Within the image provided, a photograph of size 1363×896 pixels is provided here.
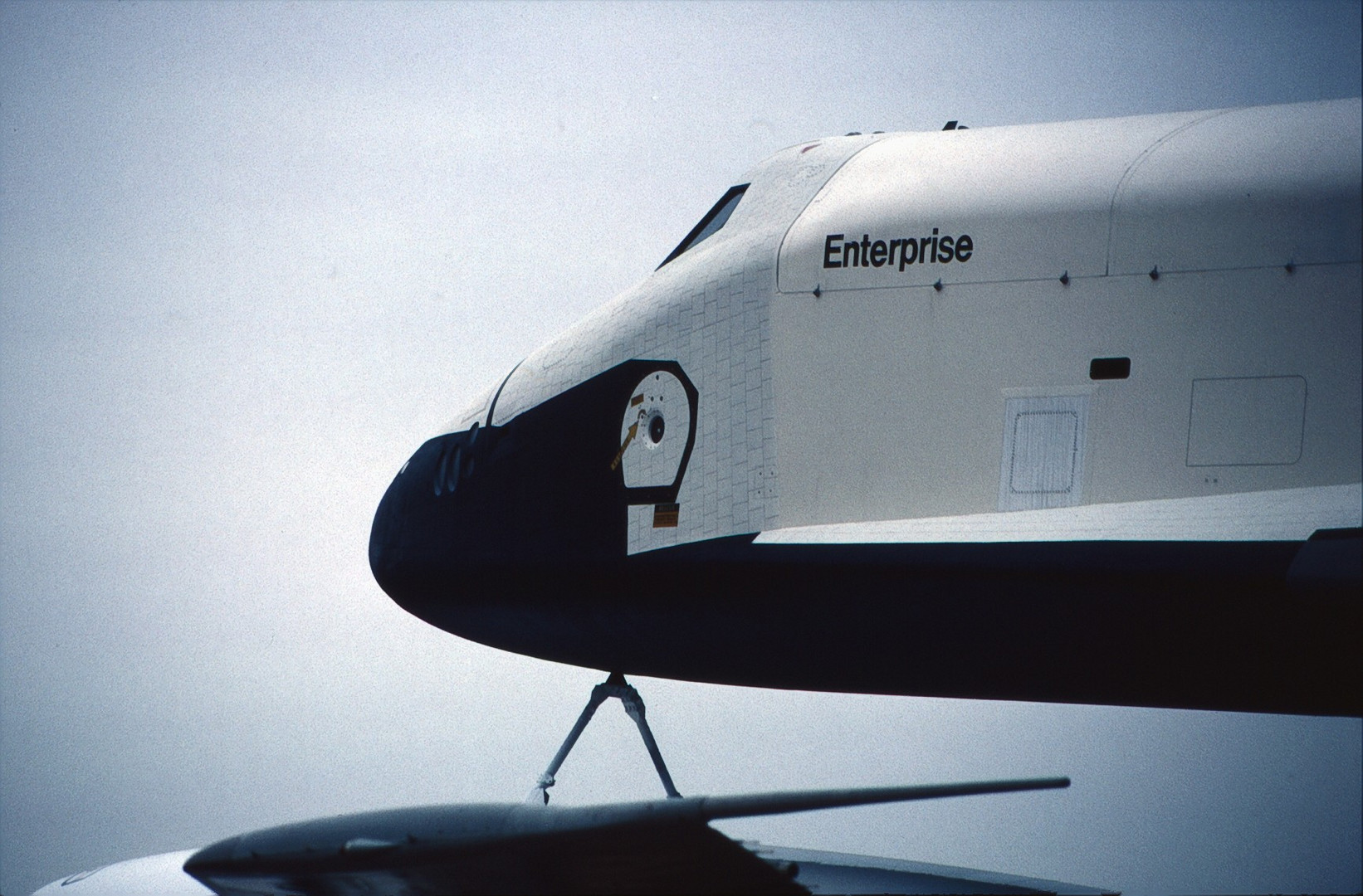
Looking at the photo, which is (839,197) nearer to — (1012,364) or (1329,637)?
(1012,364)

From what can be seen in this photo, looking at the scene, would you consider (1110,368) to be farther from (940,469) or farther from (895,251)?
(895,251)

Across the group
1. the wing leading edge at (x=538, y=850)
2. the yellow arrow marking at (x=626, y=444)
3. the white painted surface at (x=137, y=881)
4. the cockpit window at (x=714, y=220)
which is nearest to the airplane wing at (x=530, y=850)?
the wing leading edge at (x=538, y=850)

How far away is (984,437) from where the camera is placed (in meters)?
5.41

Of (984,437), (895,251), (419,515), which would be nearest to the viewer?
(984,437)

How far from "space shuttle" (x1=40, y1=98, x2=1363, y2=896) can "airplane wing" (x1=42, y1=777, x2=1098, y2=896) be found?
2cm

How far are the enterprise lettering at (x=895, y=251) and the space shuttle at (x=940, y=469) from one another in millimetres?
15

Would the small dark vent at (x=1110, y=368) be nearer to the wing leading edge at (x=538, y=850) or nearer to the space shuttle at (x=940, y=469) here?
the space shuttle at (x=940, y=469)

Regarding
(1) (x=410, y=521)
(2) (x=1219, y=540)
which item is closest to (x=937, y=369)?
(2) (x=1219, y=540)

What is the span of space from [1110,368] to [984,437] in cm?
56

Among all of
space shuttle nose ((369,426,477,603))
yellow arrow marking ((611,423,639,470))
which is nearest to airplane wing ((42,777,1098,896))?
space shuttle nose ((369,426,477,603))

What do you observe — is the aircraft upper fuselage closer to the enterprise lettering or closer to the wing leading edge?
the enterprise lettering

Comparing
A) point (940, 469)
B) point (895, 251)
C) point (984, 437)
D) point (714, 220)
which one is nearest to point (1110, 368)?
point (984, 437)

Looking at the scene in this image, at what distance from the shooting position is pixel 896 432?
5625 mm

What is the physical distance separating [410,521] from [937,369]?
3.31 metres
